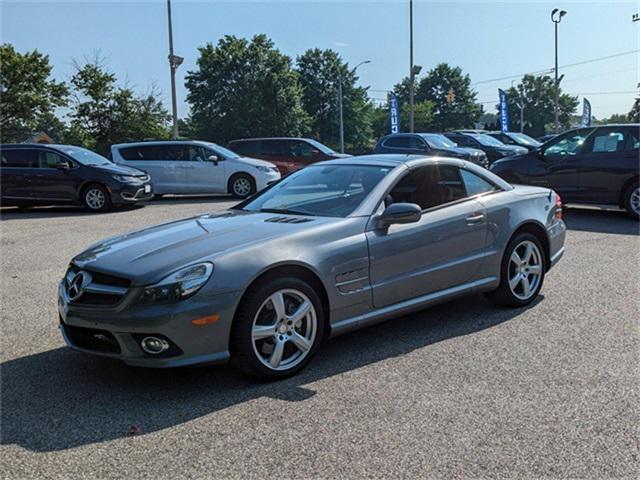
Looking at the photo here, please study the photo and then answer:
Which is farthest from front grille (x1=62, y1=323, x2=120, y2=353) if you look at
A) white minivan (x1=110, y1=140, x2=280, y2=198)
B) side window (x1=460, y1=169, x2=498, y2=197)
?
white minivan (x1=110, y1=140, x2=280, y2=198)

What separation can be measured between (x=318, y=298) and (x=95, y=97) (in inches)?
1236

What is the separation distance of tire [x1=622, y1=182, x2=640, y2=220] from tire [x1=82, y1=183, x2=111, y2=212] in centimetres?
1062

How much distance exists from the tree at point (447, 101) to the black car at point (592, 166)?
3294 inches

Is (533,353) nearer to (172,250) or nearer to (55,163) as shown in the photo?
(172,250)

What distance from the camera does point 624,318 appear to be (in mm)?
5215

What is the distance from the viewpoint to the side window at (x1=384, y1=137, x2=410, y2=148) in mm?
20031

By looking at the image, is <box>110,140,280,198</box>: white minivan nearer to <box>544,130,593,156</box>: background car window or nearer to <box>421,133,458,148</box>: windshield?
<box>421,133,458,148</box>: windshield

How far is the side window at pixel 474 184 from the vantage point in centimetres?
544

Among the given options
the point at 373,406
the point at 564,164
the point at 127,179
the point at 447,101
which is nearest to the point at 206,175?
the point at 127,179

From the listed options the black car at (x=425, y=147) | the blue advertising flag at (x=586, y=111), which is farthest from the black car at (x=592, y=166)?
the blue advertising flag at (x=586, y=111)

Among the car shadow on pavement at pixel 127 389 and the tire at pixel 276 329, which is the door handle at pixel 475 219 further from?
the tire at pixel 276 329

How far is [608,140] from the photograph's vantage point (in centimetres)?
1113

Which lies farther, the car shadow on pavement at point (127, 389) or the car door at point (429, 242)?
the car door at point (429, 242)

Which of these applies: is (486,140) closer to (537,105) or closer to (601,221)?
(601,221)
